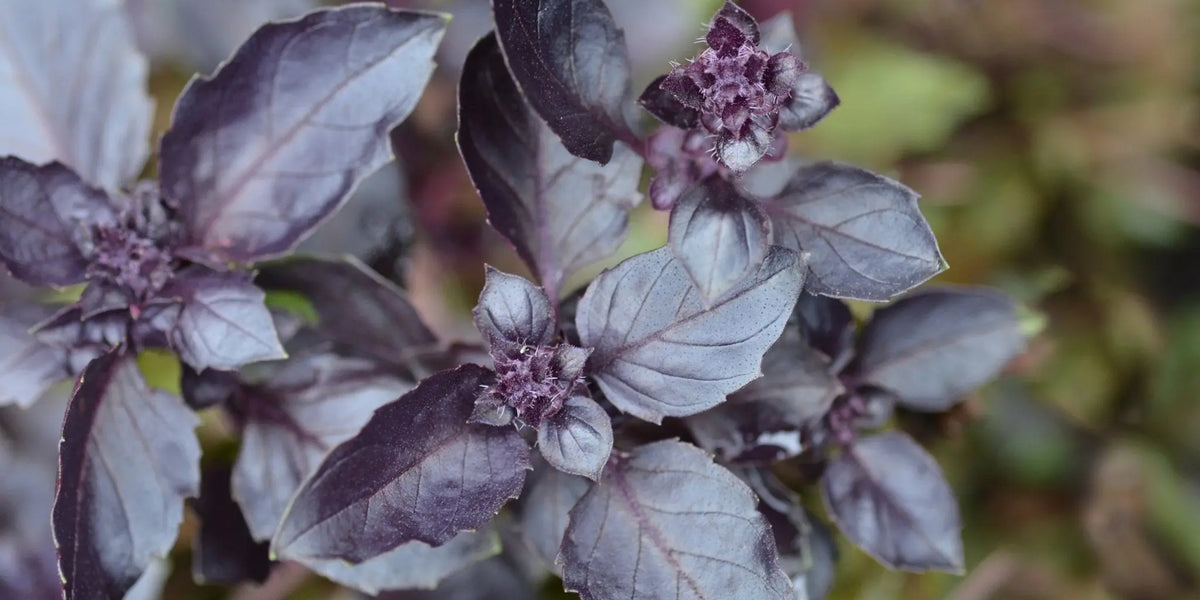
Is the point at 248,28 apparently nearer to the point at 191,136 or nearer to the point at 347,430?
the point at 191,136

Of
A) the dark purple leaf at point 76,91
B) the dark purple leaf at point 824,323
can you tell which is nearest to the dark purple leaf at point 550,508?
the dark purple leaf at point 824,323

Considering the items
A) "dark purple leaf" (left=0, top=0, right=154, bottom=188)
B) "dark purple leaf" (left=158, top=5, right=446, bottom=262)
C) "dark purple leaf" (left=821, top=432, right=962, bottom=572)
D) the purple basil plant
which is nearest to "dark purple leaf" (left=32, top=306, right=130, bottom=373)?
the purple basil plant

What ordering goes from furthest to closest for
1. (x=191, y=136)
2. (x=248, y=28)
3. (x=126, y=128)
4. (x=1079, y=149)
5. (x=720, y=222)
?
1. (x=1079, y=149)
2. (x=248, y=28)
3. (x=126, y=128)
4. (x=191, y=136)
5. (x=720, y=222)

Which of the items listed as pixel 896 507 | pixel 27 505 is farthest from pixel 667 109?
pixel 27 505

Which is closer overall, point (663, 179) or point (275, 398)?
point (663, 179)

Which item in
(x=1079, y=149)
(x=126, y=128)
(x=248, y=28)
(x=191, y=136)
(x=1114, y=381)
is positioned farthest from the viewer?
(x=1079, y=149)

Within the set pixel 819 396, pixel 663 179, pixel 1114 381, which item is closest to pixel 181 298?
pixel 663 179

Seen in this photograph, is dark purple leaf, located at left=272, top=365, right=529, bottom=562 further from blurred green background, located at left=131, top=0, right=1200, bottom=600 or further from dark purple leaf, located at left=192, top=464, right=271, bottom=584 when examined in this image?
blurred green background, located at left=131, top=0, right=1200, bottom=600

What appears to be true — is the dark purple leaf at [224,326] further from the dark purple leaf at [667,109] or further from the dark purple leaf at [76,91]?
the dark purple leaf at [667,109]
